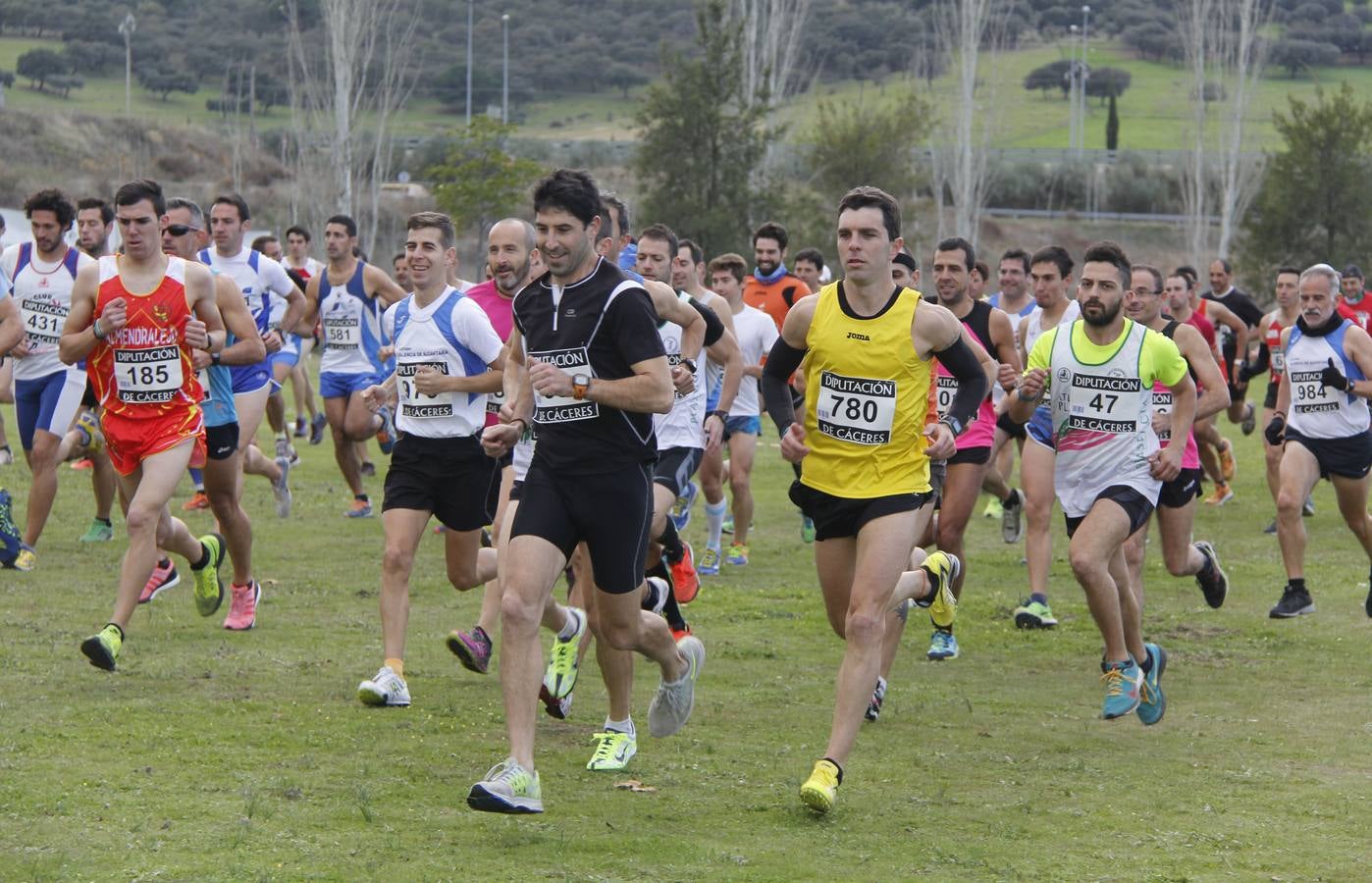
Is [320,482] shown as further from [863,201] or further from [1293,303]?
[863,201]

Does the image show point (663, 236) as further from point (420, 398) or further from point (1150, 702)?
point (1150, 702)

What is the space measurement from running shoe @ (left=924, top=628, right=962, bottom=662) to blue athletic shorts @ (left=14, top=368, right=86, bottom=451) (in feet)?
19.9

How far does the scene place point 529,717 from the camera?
6.37m

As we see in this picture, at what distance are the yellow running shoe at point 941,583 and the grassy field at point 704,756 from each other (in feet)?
1.71

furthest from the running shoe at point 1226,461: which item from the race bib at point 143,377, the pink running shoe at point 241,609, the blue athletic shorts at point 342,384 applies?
the race bib at point 143,377

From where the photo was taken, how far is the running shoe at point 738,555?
14.2 m

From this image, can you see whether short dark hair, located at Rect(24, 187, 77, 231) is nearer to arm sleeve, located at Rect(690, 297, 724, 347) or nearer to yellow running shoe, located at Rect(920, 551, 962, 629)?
arm sleeve, located at Rect(690, 297, 724, 347)

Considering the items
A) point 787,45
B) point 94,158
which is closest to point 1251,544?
point 787,45

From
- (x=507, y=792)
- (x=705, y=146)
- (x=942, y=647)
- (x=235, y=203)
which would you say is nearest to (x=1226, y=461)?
(x=942, y=647)

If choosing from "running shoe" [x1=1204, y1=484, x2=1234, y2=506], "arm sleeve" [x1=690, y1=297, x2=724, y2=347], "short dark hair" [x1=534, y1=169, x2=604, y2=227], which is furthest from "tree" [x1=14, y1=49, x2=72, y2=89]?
"short dark hair" [x1=534, y1=169, x2=604, y2=227]

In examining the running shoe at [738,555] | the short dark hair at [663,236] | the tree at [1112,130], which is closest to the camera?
the short dark hair at [663,236]

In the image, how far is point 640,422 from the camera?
6.90 metres

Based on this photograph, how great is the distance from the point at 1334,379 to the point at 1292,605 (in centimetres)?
159

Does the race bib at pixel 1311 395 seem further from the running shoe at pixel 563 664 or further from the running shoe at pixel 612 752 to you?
the running shoe at pixel 612 752
